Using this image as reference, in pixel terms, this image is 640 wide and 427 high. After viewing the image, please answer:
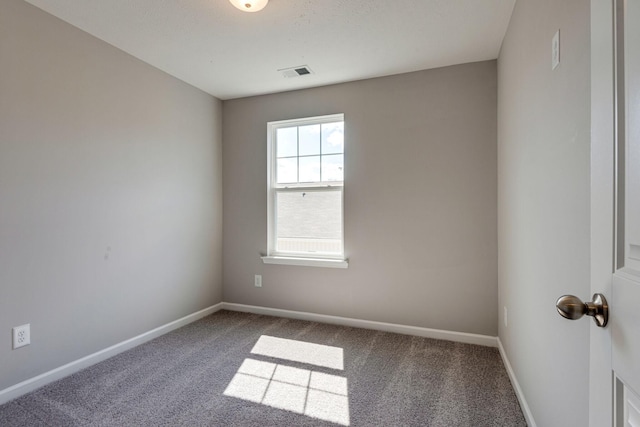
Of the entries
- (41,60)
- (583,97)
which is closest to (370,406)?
(583,97)

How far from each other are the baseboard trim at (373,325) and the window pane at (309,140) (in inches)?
65.5

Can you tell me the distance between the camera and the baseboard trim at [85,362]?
1.89 metres

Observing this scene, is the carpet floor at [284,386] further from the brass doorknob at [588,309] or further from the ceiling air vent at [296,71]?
the ceiling air vent at [296,71]

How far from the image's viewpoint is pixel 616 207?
0.59 metres

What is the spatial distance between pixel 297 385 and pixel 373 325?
3.76 feet

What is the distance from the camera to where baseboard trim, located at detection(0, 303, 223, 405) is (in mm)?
1890

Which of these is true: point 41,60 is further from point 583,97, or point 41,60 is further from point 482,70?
point 482,70

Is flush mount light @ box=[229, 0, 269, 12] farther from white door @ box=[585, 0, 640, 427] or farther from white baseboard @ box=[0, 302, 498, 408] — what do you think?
white baseboard @ box=[0, 302, 498, 408]

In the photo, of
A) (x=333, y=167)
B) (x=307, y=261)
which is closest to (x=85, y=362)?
(x=307, y=261)

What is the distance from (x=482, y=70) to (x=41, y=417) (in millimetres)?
3766

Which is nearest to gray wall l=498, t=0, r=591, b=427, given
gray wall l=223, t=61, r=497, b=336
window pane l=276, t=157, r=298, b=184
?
gray wall l=223, t=61, r=497, b=336

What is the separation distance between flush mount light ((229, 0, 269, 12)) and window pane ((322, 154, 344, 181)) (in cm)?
151

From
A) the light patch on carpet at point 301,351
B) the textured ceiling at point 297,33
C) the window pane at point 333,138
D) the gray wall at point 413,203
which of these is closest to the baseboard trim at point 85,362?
the light patch on carpet at point 301,351

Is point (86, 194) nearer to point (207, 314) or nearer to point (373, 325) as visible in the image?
point (207, 314)
